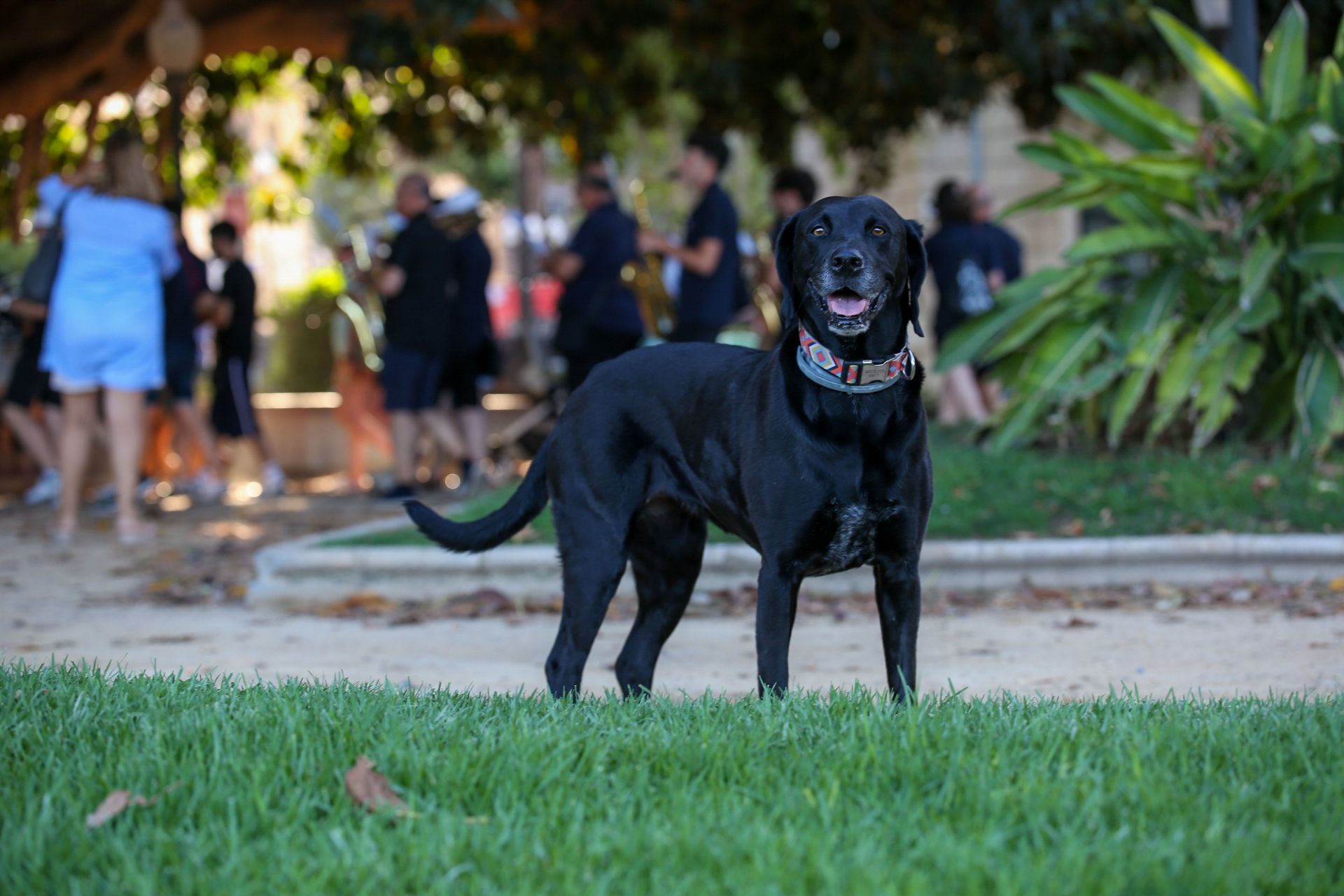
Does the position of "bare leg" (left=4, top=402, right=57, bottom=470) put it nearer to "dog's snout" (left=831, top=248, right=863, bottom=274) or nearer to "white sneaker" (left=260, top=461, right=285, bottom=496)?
"white sneaker" (left=260, top=461, right=285, bottom=496)

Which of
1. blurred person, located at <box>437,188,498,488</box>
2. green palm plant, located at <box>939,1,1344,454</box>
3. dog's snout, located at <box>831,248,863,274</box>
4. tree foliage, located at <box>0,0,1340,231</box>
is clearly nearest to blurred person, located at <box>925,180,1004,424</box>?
tree foliage, located at <box>0,0,1340,231</box>

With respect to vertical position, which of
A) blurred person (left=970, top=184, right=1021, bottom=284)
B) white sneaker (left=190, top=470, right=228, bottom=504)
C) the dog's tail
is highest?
blurred person (left=970, top=184, right=1021, bottom=284)

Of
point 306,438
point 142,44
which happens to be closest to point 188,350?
point 142,44

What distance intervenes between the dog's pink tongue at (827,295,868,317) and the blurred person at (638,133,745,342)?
209 inches

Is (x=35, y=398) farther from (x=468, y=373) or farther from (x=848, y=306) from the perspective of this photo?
(x=848, y=306)

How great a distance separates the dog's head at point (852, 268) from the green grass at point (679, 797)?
3.28ft

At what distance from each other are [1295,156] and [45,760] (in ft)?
25.1

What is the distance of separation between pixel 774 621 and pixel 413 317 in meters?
7.47

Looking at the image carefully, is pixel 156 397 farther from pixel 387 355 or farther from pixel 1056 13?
pixel 1056 13

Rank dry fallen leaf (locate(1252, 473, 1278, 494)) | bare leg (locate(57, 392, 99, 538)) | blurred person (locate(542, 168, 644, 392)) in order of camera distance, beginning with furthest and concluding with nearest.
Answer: blurred person (locate(542, 168, 644, 392))
bare leg (locate(57, 392, 99, 538))
dry fallen leaf (locate(1252, 473, 1278, 494))

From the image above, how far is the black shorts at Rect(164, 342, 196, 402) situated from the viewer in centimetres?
1130

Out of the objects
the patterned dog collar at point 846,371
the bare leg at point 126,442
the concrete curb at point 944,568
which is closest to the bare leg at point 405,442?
the bare leg at point 126,442

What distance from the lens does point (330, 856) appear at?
284 cm

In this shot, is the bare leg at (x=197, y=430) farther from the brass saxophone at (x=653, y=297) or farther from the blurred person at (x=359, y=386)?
the brass saxophone at (x=653, y=297)
